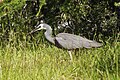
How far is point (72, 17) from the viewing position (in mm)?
8922

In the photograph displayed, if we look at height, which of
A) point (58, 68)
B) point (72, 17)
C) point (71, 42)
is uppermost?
point (58, 68)

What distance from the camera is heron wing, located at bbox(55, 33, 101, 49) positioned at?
655 centimetres

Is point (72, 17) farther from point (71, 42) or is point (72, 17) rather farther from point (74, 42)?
point (74, 42)

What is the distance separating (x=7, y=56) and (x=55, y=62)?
0.70 metres

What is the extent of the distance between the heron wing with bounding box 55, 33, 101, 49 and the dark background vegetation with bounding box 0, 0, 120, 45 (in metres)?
0.80

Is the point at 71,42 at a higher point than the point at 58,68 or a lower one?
lower

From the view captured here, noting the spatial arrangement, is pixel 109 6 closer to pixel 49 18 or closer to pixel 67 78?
pixel 49 18

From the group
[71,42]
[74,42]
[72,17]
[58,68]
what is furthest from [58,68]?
[72,17]

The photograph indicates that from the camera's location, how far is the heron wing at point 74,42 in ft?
21.5

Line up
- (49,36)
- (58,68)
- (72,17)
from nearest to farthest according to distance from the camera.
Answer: (58,68) → (49,36) → (72,17)

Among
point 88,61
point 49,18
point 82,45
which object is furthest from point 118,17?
point 88,61

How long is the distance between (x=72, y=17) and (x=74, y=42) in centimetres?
214

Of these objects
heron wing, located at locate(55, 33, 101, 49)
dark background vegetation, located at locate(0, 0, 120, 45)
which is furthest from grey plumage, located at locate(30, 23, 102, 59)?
dark background vegetation, located at locate(0, 0, 120, 45)

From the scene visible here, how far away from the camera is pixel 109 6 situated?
8.84 metres
